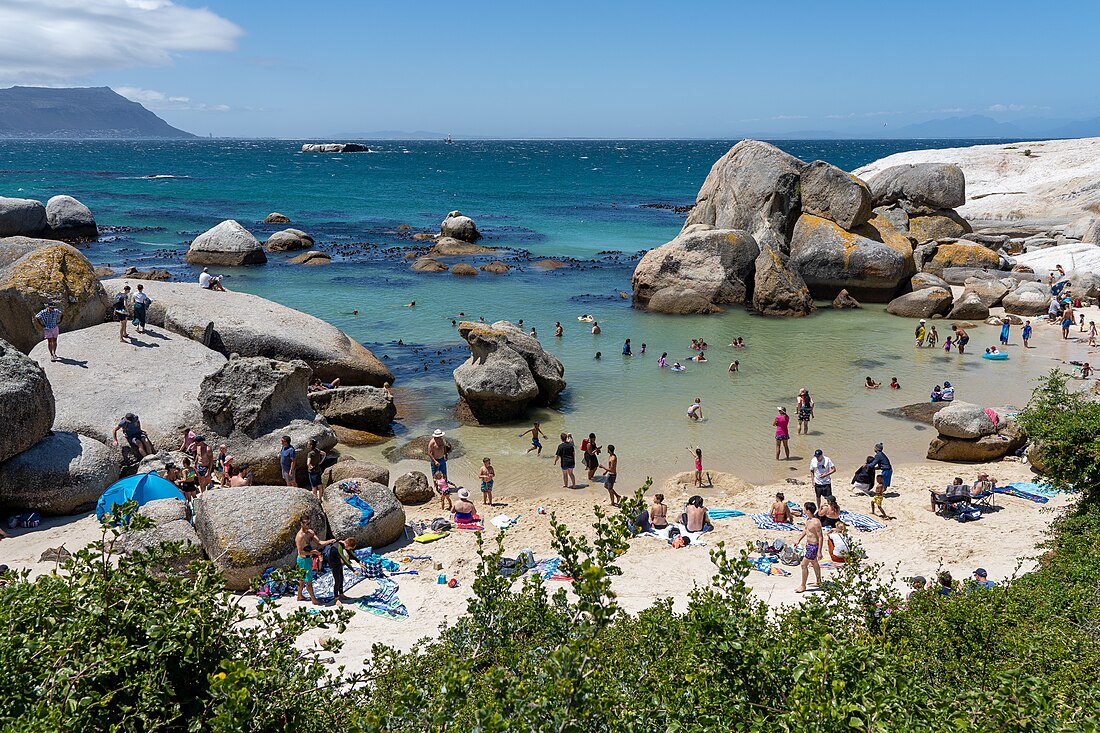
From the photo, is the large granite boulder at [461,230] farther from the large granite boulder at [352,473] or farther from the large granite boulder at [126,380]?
the large granite boulder at [352,473]

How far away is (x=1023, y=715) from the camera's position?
5.64m

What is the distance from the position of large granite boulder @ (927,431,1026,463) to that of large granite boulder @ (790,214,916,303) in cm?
1927

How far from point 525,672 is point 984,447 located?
55.0 feet

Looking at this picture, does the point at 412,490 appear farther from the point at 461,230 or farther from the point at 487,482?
the point at 461,230

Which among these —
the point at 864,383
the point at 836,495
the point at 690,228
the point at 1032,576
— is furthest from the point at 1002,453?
the point at 690,228

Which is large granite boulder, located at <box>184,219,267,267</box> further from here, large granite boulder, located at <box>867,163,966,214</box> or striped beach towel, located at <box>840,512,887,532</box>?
striped beach towel, located at <box>840,512,887,532</box>

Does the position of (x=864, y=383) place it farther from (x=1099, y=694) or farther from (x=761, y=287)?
(x=1099, y=694)

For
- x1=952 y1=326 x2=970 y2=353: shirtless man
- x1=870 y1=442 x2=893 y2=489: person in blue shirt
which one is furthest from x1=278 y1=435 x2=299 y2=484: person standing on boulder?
x1=952 y1=326 x2=970 y2=353: shirtless man

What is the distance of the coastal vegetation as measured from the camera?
5305 millimetres

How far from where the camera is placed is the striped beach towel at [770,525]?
50.8ft

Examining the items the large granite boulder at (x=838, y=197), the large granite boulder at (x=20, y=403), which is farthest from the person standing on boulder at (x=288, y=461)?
the large granite boulder at (x=838, y=197)

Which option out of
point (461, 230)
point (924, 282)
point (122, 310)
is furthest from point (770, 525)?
point (461, 230)

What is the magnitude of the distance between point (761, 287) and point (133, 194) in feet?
243

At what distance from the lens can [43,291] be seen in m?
20.7
